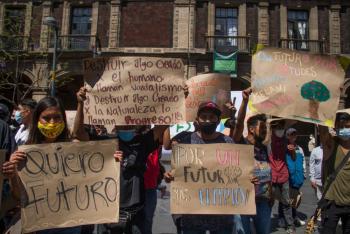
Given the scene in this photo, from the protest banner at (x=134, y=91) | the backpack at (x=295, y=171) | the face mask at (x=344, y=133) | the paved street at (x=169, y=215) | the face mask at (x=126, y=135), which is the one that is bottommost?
the paved street at (x=169, y=215)

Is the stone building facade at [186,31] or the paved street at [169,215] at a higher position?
the stone building facade at [186,31]

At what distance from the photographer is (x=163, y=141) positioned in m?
3.76

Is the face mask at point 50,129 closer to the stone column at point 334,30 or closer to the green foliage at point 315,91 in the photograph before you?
the green foliage at point 315,91

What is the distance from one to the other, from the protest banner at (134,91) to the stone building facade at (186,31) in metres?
17.5

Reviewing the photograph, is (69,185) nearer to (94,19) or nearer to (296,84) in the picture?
(296,84)

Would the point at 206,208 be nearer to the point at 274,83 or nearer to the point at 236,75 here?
the point at 274,83

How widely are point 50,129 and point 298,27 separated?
2112 centimetres

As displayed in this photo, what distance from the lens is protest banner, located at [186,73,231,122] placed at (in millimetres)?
4816

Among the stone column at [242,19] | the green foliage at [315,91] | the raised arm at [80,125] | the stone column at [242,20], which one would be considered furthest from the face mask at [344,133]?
the stone column at [242,19]

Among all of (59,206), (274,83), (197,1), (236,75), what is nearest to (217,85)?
(274,83)

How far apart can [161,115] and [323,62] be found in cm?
154

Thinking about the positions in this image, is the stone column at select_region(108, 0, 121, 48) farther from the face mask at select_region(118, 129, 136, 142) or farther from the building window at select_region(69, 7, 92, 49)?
the face mask at select_region(118, 129, 136, 142)

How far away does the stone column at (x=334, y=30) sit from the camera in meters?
21.5

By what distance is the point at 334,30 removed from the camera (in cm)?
2166
